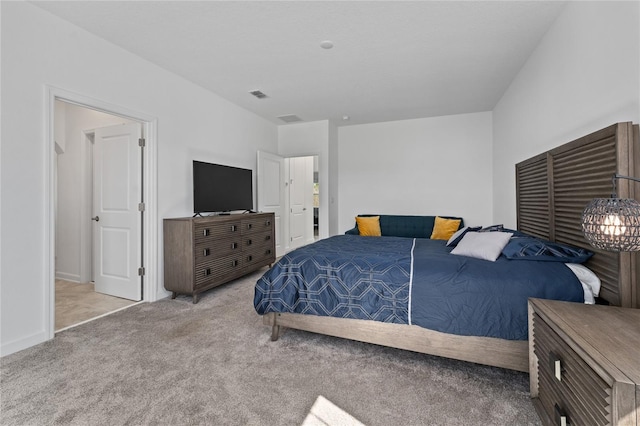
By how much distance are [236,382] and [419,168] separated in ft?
15.0

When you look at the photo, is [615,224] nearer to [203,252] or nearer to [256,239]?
[203,252]

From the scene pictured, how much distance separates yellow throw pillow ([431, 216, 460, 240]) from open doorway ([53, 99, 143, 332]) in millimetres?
4218

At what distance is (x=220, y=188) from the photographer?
12.9 feet

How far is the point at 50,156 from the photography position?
2.35 meters

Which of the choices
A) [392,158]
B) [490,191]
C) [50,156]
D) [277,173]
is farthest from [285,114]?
[490,191]

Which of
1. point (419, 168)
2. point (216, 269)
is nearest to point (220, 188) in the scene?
point (216, 269)

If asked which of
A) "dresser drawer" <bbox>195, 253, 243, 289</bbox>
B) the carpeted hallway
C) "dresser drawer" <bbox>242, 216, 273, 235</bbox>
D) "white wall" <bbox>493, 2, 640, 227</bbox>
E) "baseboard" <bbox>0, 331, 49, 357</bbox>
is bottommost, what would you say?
the carpeted hallway

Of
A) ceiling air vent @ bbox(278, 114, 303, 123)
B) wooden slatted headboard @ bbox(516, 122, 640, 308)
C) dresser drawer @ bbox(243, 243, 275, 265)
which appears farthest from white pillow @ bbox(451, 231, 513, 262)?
ceiling air vent @ bbox(278, 114, 303, 123)

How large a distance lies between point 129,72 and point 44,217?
1.62m

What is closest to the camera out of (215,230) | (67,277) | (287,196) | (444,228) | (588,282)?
(588,282)

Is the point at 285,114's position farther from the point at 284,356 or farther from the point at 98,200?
the point at 284,356

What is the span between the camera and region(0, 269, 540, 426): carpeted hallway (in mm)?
1494

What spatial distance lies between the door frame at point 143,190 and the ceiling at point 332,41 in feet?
2.09

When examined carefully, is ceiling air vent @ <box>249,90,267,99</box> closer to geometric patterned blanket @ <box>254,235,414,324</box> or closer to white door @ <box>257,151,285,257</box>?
white door @ <box>257,151,285,257</box>
